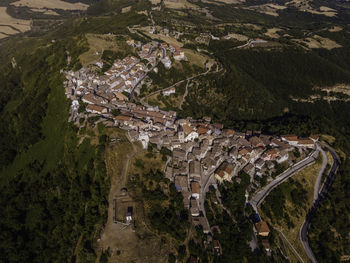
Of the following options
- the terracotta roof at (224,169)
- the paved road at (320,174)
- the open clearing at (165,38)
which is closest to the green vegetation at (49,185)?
the terracotta roof at (224,169)

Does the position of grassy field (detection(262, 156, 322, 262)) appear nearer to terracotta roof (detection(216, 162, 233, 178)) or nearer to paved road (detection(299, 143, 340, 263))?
paved road (detection(299, 143, 340, 263))

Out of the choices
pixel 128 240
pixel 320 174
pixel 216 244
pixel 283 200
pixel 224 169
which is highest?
pixel 128 240

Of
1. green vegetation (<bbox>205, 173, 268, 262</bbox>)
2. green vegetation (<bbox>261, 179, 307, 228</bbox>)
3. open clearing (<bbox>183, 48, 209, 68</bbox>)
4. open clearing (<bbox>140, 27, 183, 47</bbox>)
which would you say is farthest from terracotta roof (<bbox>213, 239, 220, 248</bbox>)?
open clearing (<bbox>140, 27, 183, 47</bbox>)

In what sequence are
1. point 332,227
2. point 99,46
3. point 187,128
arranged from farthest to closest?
point 99,46
point 187,128
point 332,227

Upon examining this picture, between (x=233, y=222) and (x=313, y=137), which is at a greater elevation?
(x=313, y=137)

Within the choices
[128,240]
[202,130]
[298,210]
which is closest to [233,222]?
[298,210]

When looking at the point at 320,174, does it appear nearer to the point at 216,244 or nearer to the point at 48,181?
the point at 216,244

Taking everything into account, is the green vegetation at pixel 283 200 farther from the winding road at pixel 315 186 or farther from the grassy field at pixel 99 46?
the grassy field at pixel 99 46
